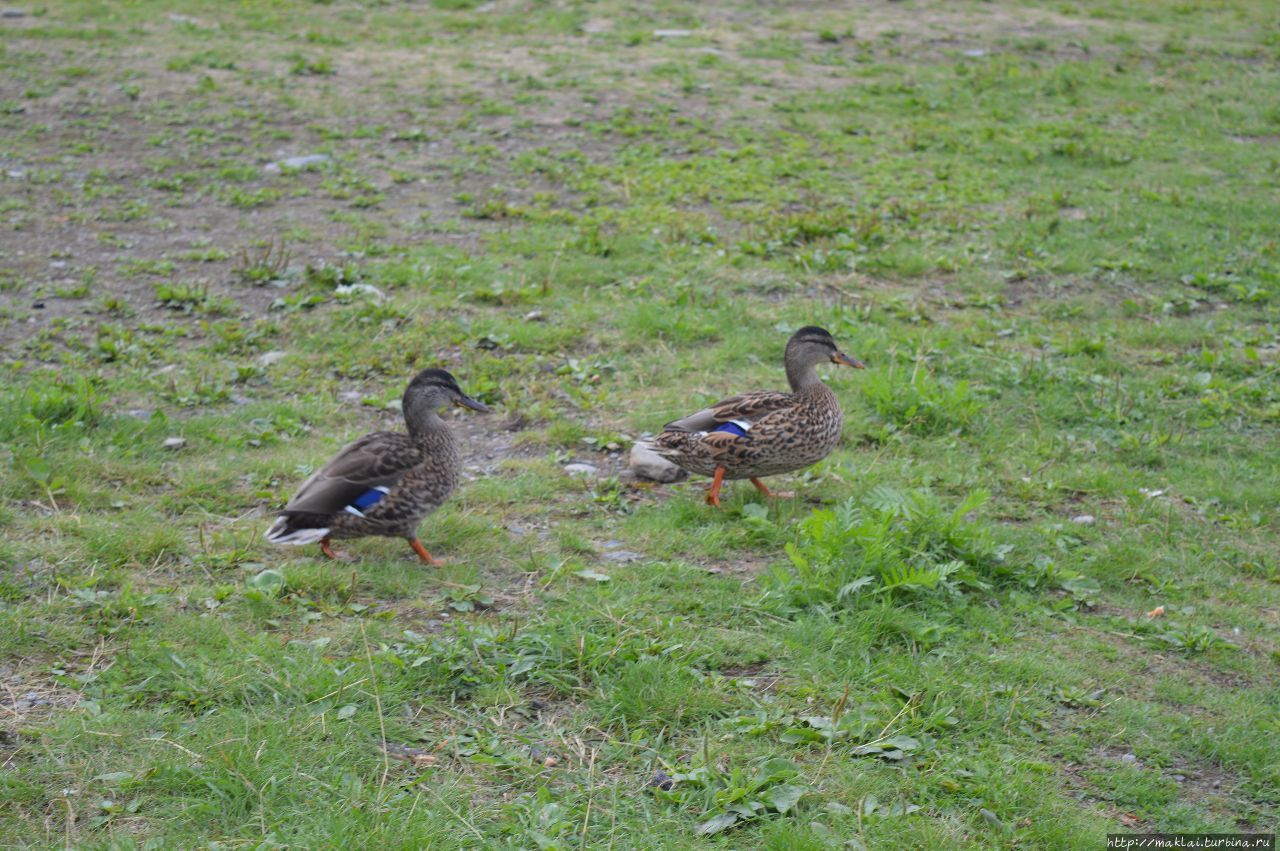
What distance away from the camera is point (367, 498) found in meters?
5.71

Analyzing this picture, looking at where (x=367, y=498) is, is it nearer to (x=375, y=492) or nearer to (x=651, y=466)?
(x=375, y=492)

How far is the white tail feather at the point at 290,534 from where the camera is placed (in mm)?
5551

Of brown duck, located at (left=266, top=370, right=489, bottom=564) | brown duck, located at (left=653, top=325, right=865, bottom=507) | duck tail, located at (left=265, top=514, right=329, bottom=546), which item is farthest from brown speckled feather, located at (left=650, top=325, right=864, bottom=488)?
duck tail, located at (left=265, top=514, right=329, bottom=546)

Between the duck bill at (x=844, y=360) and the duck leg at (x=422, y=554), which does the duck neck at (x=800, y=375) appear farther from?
the duck leg at (x=422, y=554)

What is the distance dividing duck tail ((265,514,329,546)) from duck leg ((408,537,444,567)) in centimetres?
41

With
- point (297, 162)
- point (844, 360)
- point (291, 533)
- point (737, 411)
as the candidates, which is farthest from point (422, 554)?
point (297, 162)

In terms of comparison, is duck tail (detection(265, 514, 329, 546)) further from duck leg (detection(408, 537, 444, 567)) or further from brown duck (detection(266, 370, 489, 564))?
duck leg (detection(408, 537, 444, 567))

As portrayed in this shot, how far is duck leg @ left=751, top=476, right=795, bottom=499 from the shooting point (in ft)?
21.6

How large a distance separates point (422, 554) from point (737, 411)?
1.85 m

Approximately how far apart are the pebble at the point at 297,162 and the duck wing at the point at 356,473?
21.1 feet

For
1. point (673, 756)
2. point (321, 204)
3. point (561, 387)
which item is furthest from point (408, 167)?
point (673, 756)

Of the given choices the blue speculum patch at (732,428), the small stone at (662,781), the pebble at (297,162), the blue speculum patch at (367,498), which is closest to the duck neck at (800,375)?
the blue speculum patch at (732,428)

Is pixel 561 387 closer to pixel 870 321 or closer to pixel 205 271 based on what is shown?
pixel 870 321

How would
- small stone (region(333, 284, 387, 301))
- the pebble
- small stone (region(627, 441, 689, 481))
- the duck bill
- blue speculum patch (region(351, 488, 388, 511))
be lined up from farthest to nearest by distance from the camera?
Answer: the pebble → small stone (region(333, 284, 387, 301)) → the duck bill → small stone (region(627, 441, 689, 481)) → blue speculum patch (region(351, 488, 388, 511))
